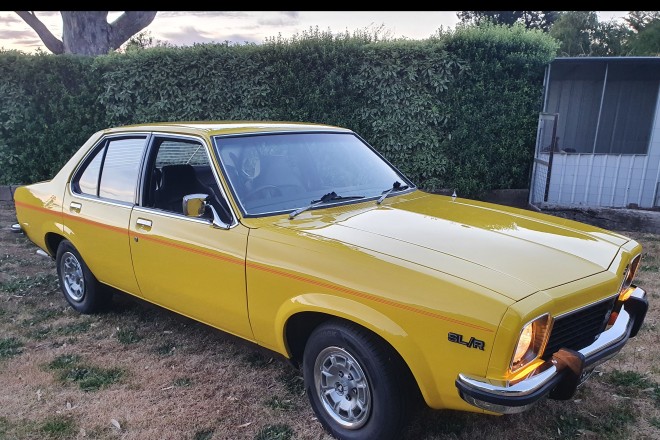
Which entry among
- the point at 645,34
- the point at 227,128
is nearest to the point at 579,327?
the point at 227,128

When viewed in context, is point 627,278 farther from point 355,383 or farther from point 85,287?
point 85,287

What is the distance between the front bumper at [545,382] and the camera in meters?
2.23

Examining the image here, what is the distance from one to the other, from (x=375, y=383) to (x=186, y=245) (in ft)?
5.28

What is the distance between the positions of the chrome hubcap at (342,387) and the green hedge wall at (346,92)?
6.41m

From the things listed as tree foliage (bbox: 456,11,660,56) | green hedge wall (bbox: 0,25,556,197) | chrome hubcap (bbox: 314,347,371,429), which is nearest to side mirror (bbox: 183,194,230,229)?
chrome hubcap (bbox: 314,347,371,429)

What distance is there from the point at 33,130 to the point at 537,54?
9.24 metres

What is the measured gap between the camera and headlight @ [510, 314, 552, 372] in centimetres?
229

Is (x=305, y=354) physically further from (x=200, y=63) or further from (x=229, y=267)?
(x=200, y=63)

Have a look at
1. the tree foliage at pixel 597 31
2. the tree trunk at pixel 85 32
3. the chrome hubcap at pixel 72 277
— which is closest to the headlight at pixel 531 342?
the chrome hubcap at pixel 72 277

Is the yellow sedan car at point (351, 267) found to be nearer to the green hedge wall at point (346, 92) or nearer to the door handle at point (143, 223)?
the door handle at point (143, 223)

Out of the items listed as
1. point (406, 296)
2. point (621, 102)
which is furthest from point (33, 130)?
point (621, 102)

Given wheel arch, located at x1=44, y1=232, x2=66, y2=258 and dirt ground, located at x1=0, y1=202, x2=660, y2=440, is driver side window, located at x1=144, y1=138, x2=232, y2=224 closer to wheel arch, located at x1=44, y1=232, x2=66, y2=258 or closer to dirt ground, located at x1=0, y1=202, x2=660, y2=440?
dirt ground, located at x1=0, y1=202, x2=660, y2=440

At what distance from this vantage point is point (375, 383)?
2.59 m

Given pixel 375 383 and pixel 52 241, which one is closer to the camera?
pixel 375 383
